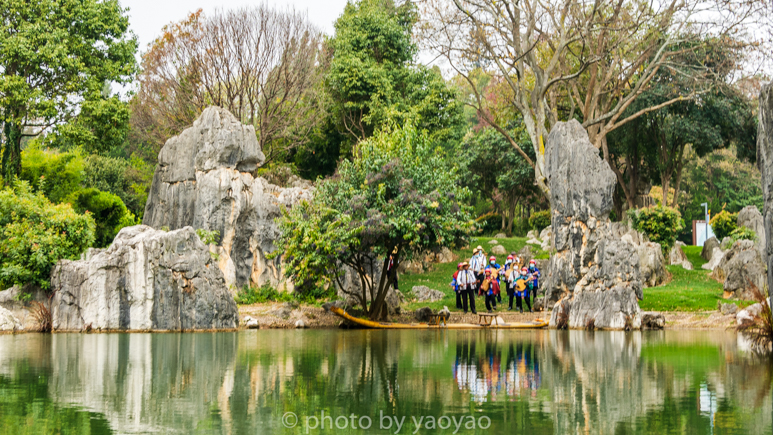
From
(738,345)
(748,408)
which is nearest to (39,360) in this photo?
(748,408)

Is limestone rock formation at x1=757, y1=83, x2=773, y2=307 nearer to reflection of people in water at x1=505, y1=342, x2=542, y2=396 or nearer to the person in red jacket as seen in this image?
reflection of people in water at x1=505, y1=342, x2=542, y2=396

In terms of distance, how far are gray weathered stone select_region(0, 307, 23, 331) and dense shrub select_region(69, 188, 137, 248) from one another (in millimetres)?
11549

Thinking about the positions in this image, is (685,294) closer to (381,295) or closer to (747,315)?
(747,315)

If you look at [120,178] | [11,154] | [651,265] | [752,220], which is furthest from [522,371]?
[120,178]

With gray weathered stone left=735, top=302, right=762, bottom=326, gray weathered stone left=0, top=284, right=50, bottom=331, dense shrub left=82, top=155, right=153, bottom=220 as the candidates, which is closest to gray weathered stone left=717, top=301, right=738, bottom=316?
gray weathered stone left=735, top=302, right=762, bottom=326

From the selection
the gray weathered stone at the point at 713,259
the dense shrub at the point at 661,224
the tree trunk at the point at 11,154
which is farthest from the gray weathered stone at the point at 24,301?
the gray weathered stone at the point at 713,259

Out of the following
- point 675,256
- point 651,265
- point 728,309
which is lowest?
point 728,309

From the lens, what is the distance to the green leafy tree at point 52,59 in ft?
92.6

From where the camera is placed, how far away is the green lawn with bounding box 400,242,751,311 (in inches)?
890

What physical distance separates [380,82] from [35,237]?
60.3 ft

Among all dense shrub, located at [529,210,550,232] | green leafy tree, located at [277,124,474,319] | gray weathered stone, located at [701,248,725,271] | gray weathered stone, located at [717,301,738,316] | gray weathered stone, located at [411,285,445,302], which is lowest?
gray weathered stone, located at [717,301,738,316]

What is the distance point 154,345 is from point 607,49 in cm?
2191

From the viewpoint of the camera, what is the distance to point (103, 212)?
104 feet

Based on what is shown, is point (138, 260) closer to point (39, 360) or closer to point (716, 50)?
point (39, 360)
